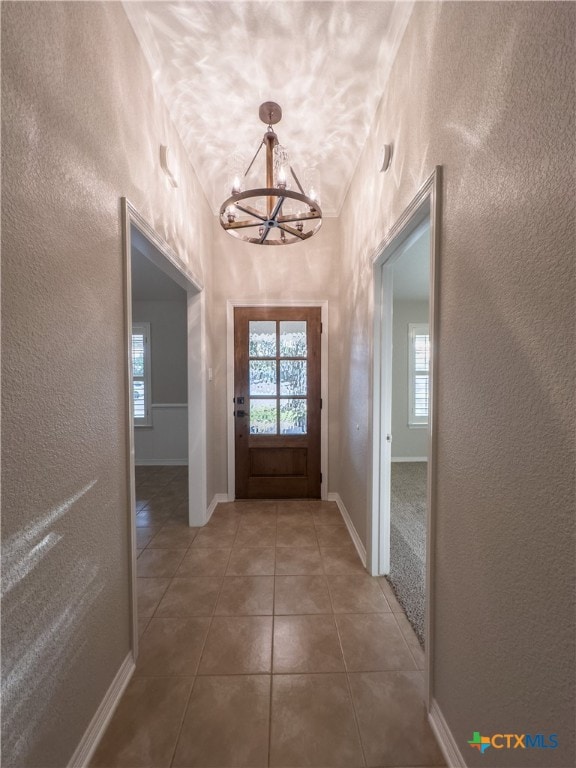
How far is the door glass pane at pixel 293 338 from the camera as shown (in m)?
3.33

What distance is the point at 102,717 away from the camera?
124 cm

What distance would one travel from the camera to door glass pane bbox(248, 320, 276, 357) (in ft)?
10.9

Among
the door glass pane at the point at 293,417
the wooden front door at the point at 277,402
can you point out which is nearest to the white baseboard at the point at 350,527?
the wooden front door at the point at 277,402

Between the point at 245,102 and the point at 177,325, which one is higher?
the point at 245,102

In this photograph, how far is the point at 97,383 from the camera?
1240 mm

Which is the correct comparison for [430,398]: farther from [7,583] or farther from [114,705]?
[114,705]

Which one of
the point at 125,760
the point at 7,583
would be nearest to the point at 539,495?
the point at 7,583

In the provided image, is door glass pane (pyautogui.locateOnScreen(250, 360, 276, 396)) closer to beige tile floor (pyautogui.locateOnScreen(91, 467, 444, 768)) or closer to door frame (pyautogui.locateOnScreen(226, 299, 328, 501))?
door frame (pyautogui.locateOnScreen(226, 299, 328, 501))

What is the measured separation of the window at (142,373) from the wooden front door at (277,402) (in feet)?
7.81

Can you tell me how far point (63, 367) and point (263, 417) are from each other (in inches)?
94.5

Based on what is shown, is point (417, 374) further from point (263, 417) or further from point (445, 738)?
point (445, 738)

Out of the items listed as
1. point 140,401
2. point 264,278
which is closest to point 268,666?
point 264,278

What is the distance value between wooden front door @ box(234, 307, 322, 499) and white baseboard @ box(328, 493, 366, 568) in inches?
7.3

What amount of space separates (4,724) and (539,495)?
4.64ft
